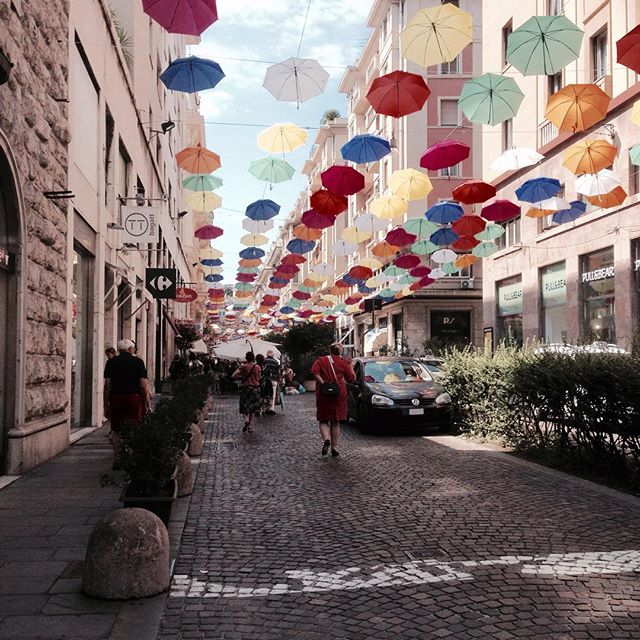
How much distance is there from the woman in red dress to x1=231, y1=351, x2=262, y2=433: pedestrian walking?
158 inches

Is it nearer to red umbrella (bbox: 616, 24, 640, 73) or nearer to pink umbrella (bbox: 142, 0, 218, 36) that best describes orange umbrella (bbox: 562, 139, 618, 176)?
red umbrella (bbox: 616, 24, 640, 73)

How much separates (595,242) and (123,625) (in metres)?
22.2

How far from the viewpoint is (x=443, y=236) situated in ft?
76.2

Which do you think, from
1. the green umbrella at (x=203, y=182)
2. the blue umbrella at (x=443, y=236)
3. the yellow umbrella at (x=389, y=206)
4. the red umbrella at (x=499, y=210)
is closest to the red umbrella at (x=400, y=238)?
the blue umbrella at (x=443, y=236)

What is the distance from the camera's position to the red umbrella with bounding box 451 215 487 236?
2169 cm

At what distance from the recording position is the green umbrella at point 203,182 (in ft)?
63.6

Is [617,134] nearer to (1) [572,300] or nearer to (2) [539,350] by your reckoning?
(1) [572,300]

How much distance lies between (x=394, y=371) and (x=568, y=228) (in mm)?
11891

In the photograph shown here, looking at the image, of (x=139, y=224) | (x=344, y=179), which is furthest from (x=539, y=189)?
(x=139, y=224)

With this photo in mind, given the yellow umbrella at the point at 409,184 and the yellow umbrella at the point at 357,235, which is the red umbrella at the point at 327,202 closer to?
the yellow umbrella at the point at 409,184

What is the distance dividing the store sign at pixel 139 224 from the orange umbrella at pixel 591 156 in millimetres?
9357

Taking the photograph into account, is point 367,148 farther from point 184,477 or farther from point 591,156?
point 184,477

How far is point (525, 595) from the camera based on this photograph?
4.73 metres

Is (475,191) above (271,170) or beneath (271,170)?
beneath
